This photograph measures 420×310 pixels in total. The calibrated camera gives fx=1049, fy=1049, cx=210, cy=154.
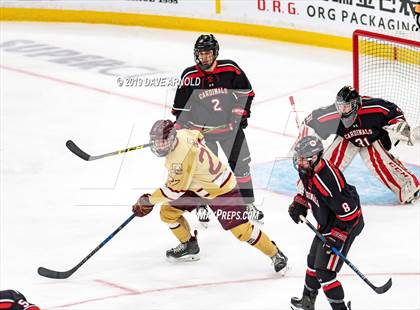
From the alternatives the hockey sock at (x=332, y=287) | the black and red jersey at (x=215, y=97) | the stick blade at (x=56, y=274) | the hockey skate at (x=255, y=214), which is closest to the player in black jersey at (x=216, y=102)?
the black and red jersey at (x=215, y=97)

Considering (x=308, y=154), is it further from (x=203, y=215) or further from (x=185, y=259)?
(x=203, y=215)

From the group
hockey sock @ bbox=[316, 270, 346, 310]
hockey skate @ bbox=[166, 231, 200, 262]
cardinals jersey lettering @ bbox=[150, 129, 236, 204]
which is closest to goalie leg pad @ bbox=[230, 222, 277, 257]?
cardinals jersey lettering @ bbox=[150, 129, 236, 204]

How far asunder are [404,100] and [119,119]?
2.49 m

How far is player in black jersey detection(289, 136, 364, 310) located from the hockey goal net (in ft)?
12.3

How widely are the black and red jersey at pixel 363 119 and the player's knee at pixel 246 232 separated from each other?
1.31 meters

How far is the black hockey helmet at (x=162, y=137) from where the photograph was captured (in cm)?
566

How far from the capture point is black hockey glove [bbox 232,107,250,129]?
6762mm

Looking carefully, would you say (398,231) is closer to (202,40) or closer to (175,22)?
(202,40)

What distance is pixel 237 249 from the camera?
261 inches

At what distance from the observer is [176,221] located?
624 centimetres

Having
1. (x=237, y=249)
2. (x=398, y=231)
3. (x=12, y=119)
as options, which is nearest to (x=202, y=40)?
(x=237, y=249)

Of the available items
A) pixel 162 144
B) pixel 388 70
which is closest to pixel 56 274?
pixel 162 144

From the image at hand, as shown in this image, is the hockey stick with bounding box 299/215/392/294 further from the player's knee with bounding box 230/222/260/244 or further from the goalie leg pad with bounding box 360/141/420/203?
the goalie leg pad with bounding box 360/141/420/203

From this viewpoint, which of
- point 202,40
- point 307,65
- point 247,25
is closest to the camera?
point 202,40
